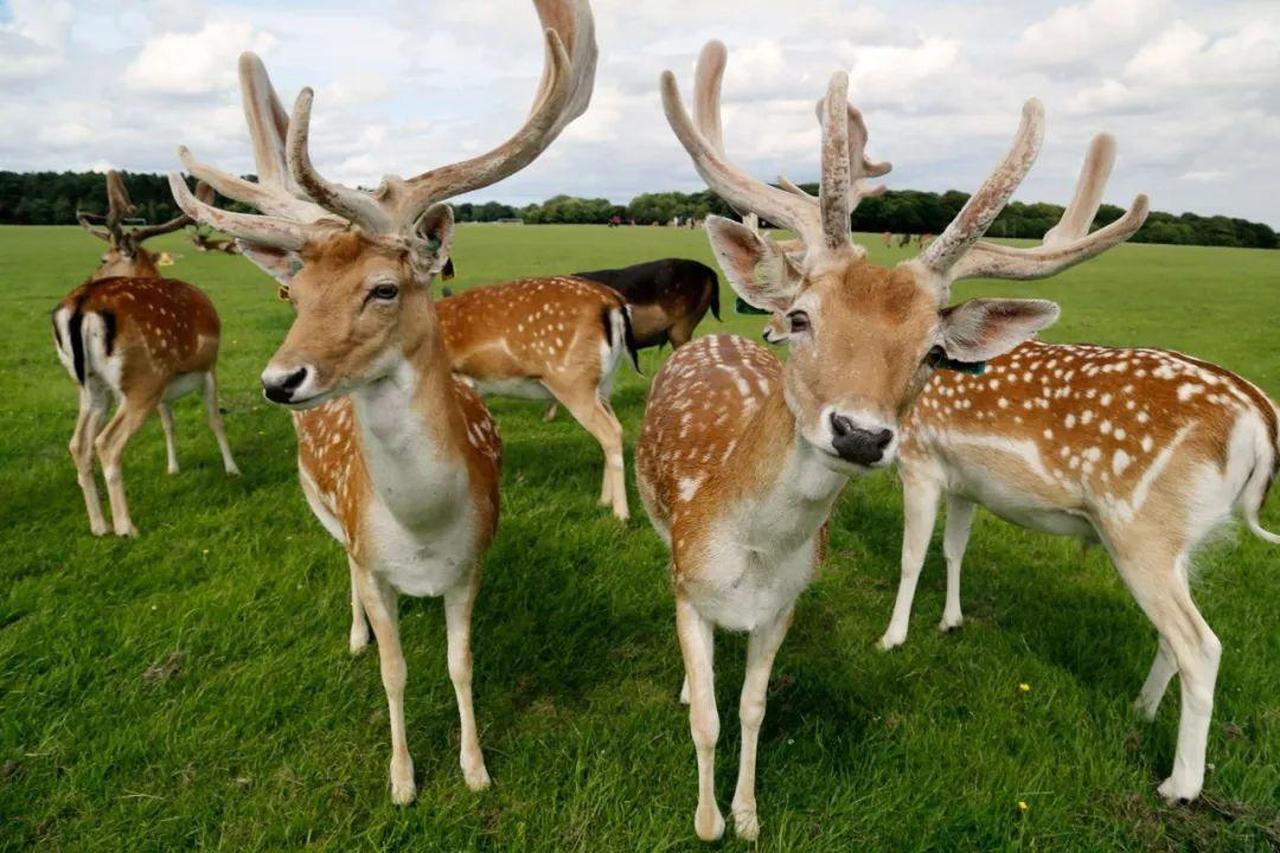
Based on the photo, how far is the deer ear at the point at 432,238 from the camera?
2.44 meters

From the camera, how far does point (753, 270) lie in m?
2.22

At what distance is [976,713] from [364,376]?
268cm

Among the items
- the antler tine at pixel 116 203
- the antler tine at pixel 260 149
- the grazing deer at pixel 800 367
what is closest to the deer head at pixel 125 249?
the antler tine at pixel 116 203

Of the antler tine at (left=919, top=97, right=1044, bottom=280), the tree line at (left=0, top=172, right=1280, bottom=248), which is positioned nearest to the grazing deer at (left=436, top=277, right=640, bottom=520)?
the antler tine at (left=919, top=97, right=1044, bottom=280)

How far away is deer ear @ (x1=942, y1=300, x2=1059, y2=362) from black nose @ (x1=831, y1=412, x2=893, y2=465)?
49 centimetres

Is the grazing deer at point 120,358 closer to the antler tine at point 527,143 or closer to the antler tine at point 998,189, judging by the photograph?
the antler tine at point 527,143

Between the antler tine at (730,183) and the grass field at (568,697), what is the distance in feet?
6.42

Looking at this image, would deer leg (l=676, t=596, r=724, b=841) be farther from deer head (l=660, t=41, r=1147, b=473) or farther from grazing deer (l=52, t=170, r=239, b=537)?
grazing deer (l=52, t=170, r=239, b=537)

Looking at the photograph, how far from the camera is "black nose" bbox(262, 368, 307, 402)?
1987 mm

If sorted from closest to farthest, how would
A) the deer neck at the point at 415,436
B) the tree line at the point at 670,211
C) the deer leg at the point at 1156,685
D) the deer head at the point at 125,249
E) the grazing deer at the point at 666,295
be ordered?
1. the deer neck at the point at 415,436
2. the deer leg at the point at 1156,685
3. the deer head at the point at 125,249
4. the grazing deer at the point at 666,295
5. the tree line at the point at 670,211

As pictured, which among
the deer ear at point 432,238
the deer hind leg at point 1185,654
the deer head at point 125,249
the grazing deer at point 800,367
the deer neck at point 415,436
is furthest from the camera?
the deer head at point 125,249

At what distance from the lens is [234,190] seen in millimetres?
2770

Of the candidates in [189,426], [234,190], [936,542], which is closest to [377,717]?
[234,190]

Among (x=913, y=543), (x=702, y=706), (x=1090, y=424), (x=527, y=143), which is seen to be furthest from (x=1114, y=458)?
(x=527, y=143)
